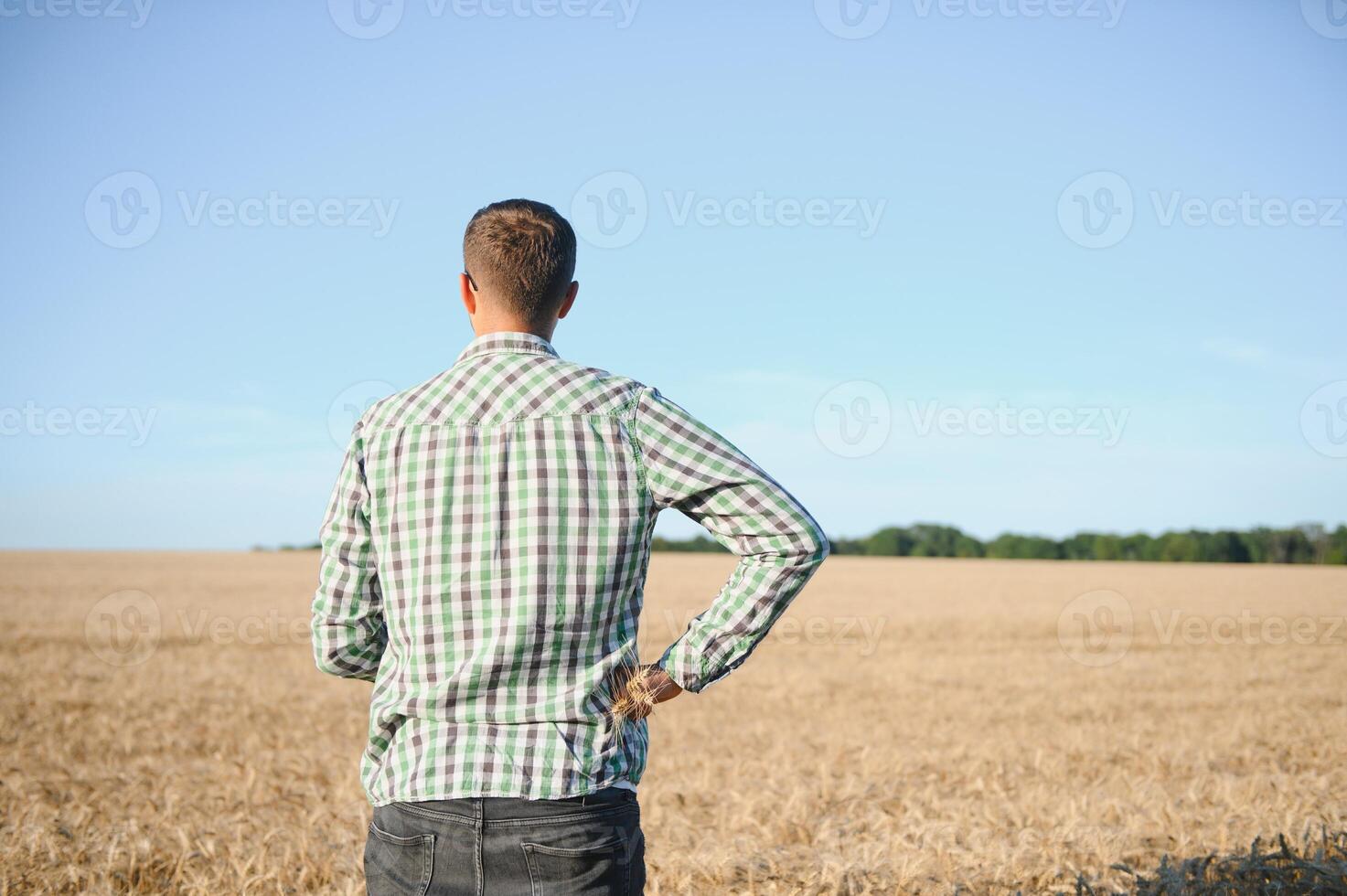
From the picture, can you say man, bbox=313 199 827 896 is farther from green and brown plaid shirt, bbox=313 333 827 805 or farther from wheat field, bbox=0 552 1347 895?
wheat field, bbox=0 552 1347 895

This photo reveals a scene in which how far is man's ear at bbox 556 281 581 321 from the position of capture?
2286mm

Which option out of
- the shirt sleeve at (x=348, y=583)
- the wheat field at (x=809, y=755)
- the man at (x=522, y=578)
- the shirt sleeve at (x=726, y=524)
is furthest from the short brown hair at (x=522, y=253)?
the wheat field at (x=809, y=755)

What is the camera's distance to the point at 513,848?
1.98 metres

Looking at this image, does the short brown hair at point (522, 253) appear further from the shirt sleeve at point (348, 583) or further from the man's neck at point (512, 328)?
the shirt sleeve at point (348, 583)

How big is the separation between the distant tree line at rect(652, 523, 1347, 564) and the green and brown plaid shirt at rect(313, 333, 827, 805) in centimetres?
6859

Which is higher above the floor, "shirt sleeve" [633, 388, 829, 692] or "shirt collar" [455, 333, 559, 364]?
"shirt collar" [455, 333, 559, 364]

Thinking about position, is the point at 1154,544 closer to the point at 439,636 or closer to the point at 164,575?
the point at 164,575

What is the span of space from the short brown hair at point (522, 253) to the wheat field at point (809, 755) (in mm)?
3499

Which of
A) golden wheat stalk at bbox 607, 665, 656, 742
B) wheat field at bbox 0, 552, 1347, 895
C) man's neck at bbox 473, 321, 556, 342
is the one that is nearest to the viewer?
golden wheat stalk at bbox 607, 665, 656, 742

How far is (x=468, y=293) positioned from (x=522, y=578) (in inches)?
27.0

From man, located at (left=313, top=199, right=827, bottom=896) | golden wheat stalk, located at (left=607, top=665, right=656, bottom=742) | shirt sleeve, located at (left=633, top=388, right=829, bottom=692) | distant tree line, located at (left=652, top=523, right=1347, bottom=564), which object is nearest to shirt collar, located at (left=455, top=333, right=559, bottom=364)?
man, located at (left=313, top=199, right=827, bottom=896)

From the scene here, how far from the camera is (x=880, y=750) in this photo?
10016mm

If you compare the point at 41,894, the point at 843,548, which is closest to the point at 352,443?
the point at 41,894

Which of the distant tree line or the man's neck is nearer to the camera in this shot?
the man's neck
